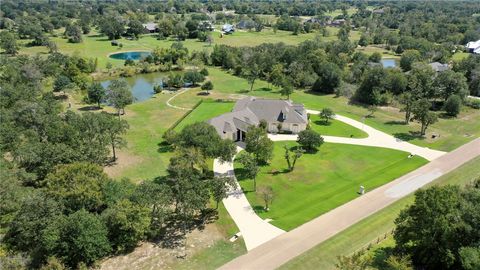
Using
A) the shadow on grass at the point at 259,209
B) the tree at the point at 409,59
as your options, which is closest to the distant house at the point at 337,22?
the tree at the point at 409,59

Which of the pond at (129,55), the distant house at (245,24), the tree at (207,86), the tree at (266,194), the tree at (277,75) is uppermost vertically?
the distant house at (245,24)

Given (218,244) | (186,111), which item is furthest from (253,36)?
(218,244)

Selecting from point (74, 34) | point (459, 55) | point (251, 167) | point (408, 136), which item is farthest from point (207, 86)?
point (459, 55)

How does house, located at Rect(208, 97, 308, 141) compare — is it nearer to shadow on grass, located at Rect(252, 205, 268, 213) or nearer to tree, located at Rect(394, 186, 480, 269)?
shadow on grass, located at Rect(252, 205, 268, 213)

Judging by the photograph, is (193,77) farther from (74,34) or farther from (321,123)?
(74,34)

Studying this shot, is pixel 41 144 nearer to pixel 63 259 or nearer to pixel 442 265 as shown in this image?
pixel 63 259

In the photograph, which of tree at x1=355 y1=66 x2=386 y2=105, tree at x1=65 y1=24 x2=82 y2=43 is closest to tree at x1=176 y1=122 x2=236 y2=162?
tree at x1=355 y1=66 x2=386 y2=105

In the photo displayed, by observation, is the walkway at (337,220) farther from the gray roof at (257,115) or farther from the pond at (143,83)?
the pond at (143,83)
